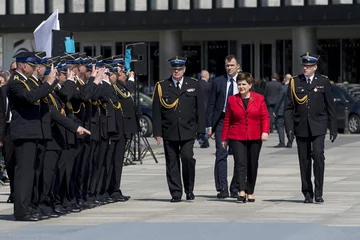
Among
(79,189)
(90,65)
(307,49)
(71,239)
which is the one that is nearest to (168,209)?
(79,189)

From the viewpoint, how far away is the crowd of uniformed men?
544 inches

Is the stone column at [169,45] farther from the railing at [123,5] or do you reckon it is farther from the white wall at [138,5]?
the white wall at [138,5]

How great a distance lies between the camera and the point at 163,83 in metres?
16.6

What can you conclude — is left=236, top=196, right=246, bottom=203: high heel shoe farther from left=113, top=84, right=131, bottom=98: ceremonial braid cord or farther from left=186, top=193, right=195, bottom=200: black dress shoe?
left=113, top=84, right=131, bottom=98: ceremonial braid cord

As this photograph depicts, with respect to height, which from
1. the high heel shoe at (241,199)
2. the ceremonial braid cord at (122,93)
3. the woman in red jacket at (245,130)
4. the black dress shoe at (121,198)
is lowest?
the black dress shoe at (121,198)

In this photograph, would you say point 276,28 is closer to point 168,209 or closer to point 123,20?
point 123,20

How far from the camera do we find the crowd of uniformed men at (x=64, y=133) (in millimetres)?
13820

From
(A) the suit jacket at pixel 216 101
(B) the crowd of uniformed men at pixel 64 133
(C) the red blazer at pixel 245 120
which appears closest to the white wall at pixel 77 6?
(B) the crowd of uniformed men at pixel 64 133

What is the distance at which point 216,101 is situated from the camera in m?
16.8

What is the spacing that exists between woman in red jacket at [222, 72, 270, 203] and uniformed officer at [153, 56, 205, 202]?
0.56m

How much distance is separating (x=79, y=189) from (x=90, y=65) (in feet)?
5.44

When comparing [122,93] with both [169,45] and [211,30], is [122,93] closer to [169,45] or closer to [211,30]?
[169,45]

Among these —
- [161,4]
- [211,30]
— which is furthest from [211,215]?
[211,30]

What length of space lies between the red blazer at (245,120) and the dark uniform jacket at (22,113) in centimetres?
315
